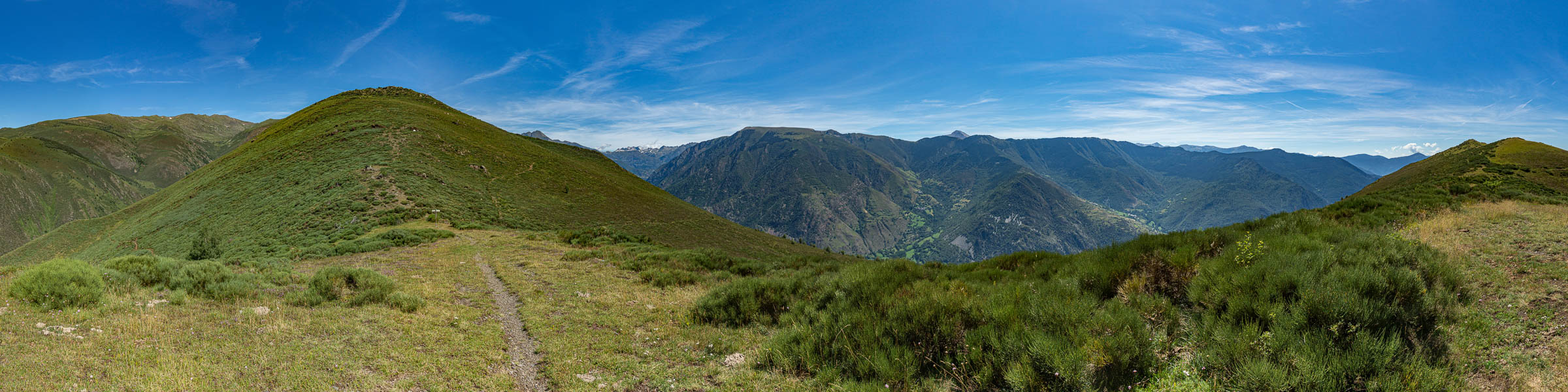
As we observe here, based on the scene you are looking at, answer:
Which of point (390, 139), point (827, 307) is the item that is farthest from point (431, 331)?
point (390, 139)

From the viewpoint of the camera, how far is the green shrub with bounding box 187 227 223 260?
824 inches

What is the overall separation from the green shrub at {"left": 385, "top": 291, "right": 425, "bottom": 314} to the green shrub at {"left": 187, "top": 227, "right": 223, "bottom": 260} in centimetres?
1975

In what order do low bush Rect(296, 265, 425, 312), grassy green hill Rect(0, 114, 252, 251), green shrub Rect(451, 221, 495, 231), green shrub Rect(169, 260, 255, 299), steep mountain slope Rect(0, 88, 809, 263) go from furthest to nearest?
grassy green hill Rect(0, 114, 252, 251)
steep mountain slope Rect(0, 88, 809, 263)
green shrub Rect(451, 221, 495, 231)
low bush Rect(296, 265, 425, 312)
green shrub Rect(169, 260, 255, 299)

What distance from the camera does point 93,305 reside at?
7441 millimetres

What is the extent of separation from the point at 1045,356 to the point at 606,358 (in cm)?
624

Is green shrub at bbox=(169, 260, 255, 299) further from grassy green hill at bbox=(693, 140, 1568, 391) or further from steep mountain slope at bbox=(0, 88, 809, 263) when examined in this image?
steep mountain slope at bbox=(0, 88, 809, 263)

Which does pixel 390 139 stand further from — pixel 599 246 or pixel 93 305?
pixel 93 305

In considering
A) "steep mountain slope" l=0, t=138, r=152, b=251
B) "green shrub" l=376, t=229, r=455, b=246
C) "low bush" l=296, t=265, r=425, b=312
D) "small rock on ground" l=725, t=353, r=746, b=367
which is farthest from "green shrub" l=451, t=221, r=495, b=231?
"steep mountain slope" l=0, t=138, r=152, b=251

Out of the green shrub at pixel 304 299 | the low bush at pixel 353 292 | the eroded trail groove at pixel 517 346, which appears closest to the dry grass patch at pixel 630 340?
the eroded trail groove at pixel 517 346

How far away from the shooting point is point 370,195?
34125 mm

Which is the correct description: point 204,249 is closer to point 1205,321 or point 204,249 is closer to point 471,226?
point 471,226

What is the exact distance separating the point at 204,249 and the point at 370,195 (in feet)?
42.7

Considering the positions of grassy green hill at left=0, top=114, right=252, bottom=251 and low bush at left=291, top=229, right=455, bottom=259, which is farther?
grassy green hill at left=0, top=114, right=252, bottom=251

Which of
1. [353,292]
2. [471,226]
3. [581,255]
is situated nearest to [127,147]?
[471,226]
